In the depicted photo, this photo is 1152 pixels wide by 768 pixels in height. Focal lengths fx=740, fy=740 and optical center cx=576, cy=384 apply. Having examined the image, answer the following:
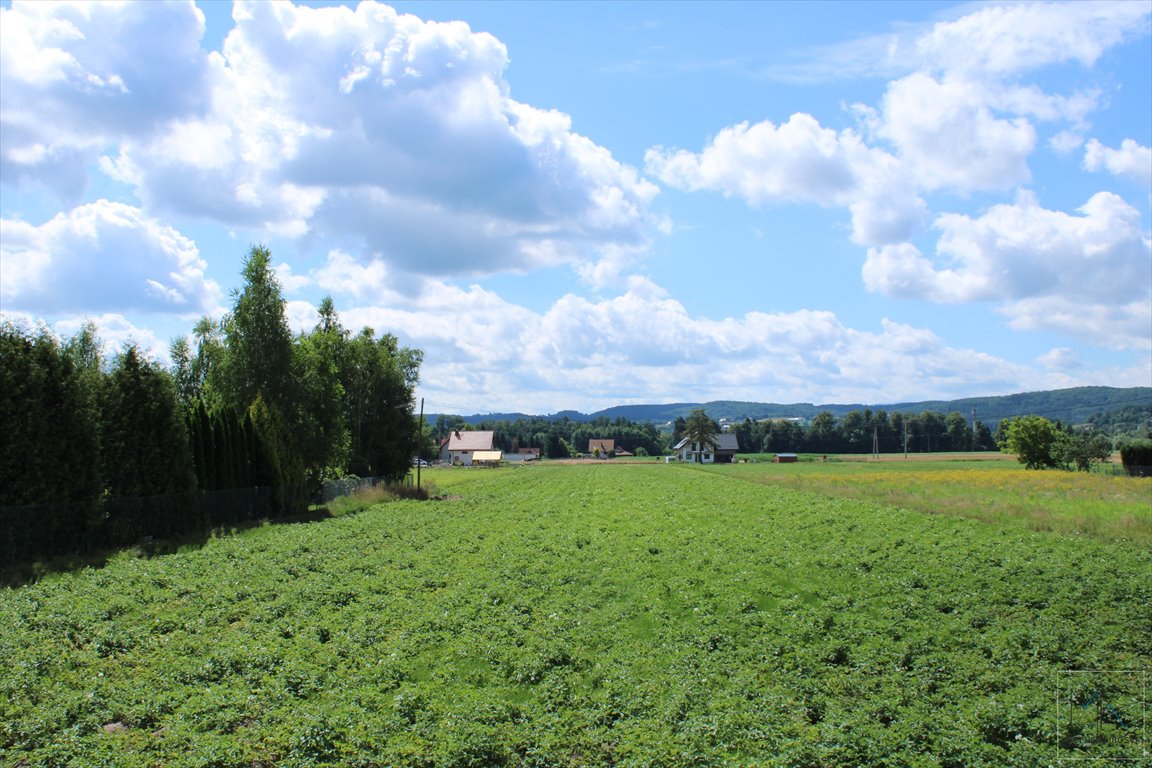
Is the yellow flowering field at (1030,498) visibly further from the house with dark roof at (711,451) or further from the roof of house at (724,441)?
the roof of house at (724,441)

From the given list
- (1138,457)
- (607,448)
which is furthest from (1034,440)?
(607,448)

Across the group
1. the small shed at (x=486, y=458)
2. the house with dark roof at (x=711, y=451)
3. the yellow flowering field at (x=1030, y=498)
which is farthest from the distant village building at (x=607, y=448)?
the yellow flowering field at (x=1030, y=498)

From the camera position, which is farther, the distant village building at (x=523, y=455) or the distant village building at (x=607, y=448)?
the distant village building at (x=607, y=448)

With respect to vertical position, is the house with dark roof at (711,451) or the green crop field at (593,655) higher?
the green crop field at (593,655)

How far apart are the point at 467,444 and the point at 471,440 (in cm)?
135

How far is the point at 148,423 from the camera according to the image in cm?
2509

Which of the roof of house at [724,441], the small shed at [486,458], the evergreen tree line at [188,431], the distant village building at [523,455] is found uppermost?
the evergreen tree line at [188,431]

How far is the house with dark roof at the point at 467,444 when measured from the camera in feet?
489

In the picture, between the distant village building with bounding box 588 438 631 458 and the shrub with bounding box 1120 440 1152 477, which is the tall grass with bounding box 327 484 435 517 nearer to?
the shrub with bounding box 1120 440 1152 477

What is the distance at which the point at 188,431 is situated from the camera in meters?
27.3

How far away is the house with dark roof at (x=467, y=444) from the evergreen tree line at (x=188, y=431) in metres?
92.8

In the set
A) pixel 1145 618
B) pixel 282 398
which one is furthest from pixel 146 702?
pixel 282 398

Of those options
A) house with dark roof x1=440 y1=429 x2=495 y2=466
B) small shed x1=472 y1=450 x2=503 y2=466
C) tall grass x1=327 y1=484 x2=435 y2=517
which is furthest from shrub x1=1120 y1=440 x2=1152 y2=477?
house with dark roof x1=440 y1=429 x2=495 y2=466

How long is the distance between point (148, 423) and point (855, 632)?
2317cm
